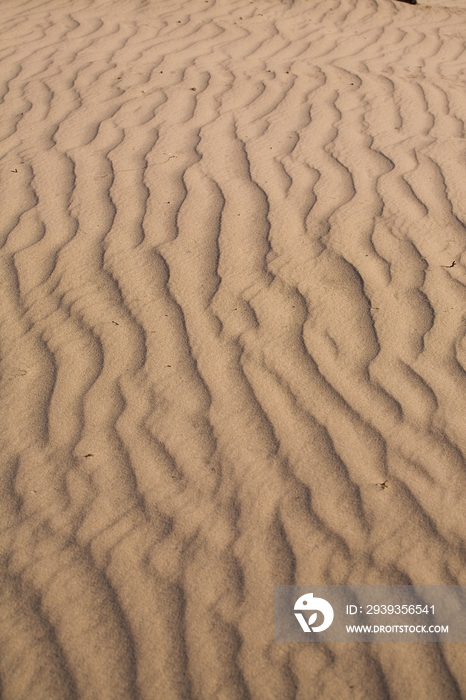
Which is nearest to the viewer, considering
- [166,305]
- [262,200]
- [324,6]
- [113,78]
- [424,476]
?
[424,476]

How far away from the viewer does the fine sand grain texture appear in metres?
1.83

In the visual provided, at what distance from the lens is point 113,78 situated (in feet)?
16.9

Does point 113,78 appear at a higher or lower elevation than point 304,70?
higher

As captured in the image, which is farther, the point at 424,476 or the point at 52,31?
the point at 52,31

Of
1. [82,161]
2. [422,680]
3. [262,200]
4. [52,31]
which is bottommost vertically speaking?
[422,680]

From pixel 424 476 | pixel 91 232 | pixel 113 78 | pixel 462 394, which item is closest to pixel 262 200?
pixel 91 232

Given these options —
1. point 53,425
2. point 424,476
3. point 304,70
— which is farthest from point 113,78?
point 424,476

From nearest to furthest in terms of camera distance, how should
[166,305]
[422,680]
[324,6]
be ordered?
[422,680] < [166,305] < [324,6]

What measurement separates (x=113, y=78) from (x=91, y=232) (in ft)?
7.67

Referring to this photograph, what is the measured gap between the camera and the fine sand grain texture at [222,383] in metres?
1.83

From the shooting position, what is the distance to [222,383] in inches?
100

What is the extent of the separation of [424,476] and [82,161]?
9.04 ft

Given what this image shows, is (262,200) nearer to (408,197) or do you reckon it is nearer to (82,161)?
(408,197)

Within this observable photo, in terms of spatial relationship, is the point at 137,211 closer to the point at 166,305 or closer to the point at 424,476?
the point at 166,305
